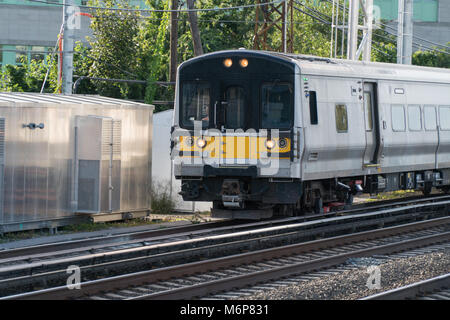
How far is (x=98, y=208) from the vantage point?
52.9 ft

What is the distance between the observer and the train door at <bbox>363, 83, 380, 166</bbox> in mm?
17969

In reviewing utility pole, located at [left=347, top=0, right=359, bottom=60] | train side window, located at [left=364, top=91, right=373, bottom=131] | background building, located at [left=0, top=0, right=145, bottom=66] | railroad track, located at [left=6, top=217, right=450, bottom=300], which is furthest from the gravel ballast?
background building, located at [left=0, top=0, right=145, bottom=66]

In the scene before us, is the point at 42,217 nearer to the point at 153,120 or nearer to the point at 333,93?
the point at 153,120

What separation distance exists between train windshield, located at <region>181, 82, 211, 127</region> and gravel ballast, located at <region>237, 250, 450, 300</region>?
17.5ft

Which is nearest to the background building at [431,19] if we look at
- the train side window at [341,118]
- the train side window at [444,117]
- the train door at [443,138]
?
the train side window at [444,117]

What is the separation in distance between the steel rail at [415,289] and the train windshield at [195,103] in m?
6.78

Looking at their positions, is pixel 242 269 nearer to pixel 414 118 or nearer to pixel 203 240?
pixel 203 240

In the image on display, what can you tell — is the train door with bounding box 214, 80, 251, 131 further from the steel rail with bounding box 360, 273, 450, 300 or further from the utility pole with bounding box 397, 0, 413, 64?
the utility pole with bounding box 397, 0, 413, 64

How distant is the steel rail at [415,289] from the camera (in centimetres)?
942

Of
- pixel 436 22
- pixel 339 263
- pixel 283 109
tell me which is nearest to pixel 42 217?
pixel 283 109

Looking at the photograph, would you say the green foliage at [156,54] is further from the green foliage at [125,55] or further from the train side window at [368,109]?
the train side window at [368,109]

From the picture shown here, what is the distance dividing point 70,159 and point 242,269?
217 inches

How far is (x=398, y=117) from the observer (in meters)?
19.0

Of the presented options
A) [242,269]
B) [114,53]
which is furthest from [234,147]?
[114,53]
